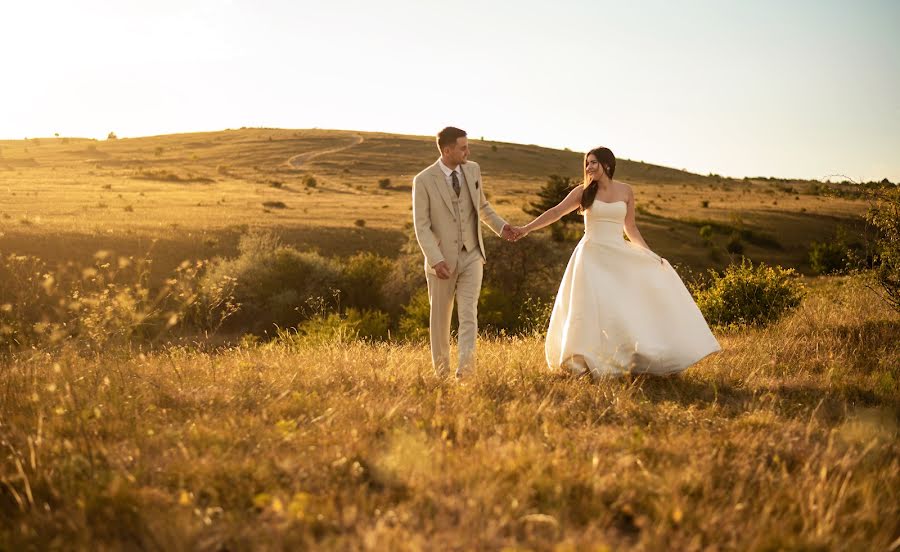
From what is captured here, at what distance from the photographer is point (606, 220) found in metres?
7.28

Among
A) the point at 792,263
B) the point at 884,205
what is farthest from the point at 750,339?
the point at 792,263

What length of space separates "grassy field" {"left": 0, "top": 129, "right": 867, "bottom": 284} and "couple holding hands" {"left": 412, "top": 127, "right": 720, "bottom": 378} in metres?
2.98

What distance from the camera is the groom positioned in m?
7.05

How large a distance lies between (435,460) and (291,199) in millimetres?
54647

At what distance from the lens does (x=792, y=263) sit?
47.5m

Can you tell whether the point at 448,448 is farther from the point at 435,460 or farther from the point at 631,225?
the point at 631,225

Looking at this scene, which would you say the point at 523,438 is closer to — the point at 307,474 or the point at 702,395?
the point at 307,474

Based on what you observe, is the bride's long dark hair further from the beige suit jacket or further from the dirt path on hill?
the dirt path on hill

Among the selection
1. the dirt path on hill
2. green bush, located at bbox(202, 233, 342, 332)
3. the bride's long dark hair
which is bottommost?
green bush, located at bbox(202, 233, 342, 332)

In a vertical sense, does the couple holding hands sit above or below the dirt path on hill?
below

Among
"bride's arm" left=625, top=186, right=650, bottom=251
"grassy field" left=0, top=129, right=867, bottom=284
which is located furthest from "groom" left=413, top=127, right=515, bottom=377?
"grassy field" left=0, top=129, right=867, bottom=284

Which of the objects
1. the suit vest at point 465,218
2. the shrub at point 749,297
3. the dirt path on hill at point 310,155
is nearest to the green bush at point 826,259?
the shrub at point 749,297

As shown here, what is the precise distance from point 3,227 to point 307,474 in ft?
116

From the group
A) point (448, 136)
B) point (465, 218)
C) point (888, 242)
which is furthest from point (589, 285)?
point (888, 242)
